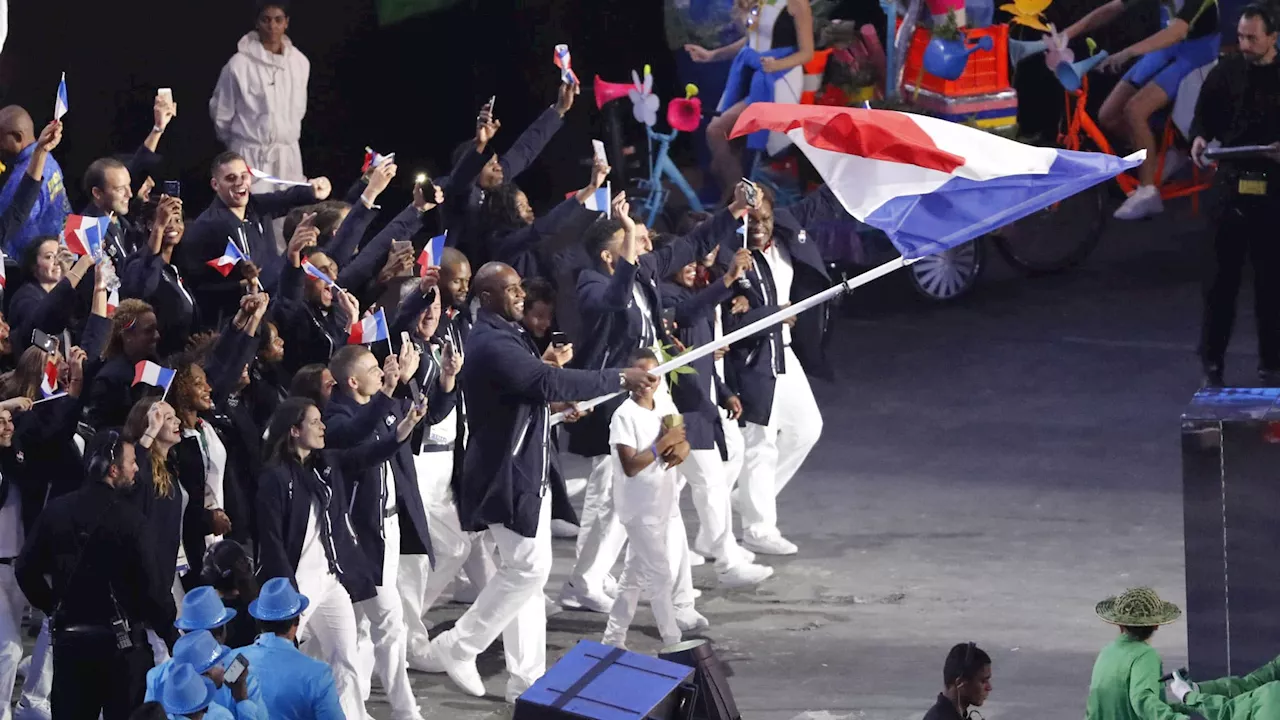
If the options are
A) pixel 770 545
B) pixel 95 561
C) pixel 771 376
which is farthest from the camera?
pixel 770 545

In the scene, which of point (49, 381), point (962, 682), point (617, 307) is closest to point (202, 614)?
point (49, 381)

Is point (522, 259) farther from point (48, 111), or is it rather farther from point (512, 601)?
point (48, 111)

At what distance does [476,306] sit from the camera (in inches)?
512

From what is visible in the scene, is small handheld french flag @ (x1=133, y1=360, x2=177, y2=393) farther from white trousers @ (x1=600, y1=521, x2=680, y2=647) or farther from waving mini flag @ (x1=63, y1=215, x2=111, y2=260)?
white trousers @ (x1=600, y1=521, x2=680, y2=647)

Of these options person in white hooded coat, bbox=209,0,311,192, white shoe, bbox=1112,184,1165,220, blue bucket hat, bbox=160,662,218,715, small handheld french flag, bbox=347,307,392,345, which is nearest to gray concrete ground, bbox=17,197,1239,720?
white shoe, bbox=1112,184,1165,220

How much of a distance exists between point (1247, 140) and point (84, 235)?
648cm

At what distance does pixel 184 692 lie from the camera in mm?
7359

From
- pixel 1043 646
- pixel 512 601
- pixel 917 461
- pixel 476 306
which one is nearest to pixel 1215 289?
pixel 917 461

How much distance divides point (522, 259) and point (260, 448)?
356cm

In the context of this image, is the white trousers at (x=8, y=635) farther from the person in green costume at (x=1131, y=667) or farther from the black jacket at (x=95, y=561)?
the person in green costume at (x=1131, y=667)

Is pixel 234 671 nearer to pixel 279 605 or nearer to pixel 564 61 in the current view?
pixel 279 605

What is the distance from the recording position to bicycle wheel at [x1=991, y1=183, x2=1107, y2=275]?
1734 cm

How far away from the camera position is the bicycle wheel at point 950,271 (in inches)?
668

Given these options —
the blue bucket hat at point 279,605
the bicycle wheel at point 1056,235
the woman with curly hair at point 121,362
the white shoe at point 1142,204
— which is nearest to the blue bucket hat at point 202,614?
the blue bucket hat at point 279,605
